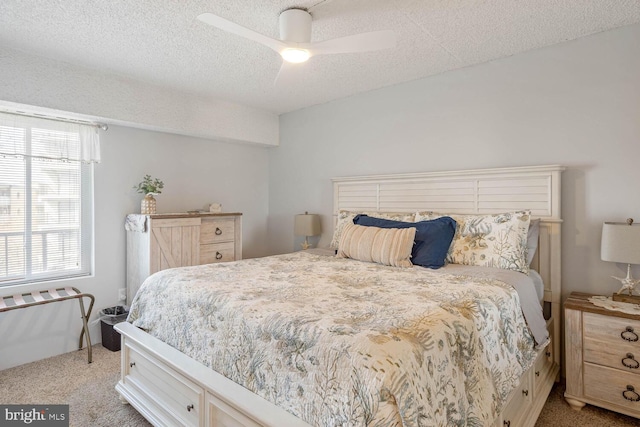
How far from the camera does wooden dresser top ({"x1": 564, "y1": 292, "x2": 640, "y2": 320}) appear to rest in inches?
78.4

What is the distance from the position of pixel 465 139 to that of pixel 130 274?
3464 mm

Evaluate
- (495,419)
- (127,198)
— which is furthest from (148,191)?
(495,419)

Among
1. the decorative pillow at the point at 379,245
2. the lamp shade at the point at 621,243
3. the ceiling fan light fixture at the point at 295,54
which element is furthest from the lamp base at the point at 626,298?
the ceiling fan light fixture at the point at 295,54

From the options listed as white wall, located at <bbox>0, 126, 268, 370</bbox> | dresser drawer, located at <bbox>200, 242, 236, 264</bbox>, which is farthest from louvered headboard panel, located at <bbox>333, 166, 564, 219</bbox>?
white wall, located at <bbox>0, 126, 268, 370</bbox>

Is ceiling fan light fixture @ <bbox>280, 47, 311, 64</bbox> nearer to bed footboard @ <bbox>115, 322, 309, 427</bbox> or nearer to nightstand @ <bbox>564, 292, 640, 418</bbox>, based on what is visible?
bed footboard @ <bbox>115, 322, 309, 427</bbox>

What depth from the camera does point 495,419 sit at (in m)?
1.49

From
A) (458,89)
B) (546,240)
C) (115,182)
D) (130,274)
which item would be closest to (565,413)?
(546,240)

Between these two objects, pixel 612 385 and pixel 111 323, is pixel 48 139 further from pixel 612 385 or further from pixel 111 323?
pixel 612 385

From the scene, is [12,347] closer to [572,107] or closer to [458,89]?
[458,89]

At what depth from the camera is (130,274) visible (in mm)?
3471

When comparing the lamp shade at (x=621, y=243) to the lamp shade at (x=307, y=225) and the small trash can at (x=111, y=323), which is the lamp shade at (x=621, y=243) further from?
the small trash can at (x=111, y=323)

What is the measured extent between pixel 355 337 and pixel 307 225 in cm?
277

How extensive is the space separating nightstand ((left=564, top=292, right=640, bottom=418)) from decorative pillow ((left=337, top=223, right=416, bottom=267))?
1.06m

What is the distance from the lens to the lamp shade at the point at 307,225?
397cm
